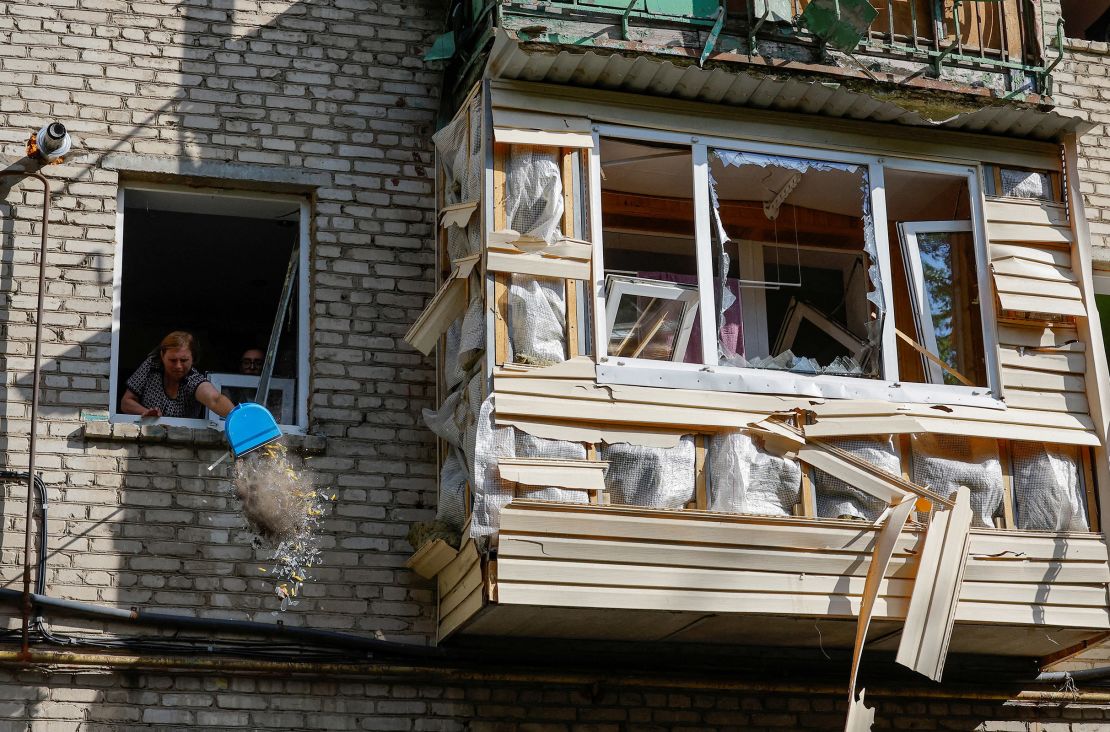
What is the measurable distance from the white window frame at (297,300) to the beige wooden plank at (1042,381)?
13.3 ft

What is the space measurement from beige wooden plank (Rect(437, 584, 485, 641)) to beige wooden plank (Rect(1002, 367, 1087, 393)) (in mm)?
3273

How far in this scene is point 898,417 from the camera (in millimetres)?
7875

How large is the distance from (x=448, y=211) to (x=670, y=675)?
2.85m

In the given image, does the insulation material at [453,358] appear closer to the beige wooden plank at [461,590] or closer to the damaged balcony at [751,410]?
the damaged balcony at [751,410]

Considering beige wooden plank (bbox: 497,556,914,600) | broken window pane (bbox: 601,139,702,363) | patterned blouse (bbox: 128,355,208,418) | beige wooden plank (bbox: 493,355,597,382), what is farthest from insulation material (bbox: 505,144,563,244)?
patterned blouse (bbox: 128,355,208,418)

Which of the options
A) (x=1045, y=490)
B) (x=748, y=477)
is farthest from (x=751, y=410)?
(x=1045, y=490)

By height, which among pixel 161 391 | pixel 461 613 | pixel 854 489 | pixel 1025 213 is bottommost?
pixel 461 613

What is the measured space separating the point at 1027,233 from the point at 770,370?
1.88 metres

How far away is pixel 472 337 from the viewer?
7.71 meters

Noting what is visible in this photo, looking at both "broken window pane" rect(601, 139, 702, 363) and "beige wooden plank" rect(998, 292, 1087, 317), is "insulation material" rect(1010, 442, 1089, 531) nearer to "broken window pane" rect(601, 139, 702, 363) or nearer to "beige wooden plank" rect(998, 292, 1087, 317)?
"beige wooden plank" rect(998, 292, 1087, 317)

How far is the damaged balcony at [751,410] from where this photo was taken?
727 cm

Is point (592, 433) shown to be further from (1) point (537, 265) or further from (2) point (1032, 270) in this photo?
(2) point (1032, 270)

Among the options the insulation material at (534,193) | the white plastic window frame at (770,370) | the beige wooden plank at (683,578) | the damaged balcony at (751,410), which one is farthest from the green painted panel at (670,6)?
the beige wooden plank at (683,578)

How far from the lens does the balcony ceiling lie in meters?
7.88
